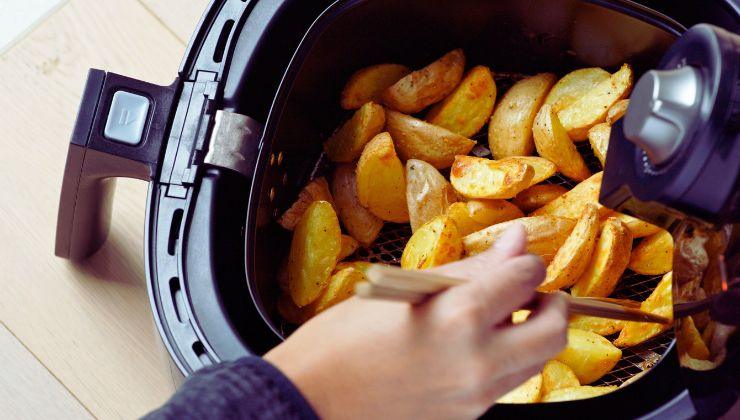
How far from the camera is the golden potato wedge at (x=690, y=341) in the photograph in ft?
1.66

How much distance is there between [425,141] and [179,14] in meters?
0.47

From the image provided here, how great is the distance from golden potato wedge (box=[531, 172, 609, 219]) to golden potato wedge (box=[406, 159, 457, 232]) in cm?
10

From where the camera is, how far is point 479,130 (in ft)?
2.63

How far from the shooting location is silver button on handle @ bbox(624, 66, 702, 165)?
0.45 m

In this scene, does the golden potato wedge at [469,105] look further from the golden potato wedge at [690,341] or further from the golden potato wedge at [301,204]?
the golden potato wedge at [690,341]

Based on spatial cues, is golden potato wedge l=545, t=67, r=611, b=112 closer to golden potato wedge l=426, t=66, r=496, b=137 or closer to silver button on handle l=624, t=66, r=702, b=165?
golden potato wedge l=426, t=66, r=496, b=137

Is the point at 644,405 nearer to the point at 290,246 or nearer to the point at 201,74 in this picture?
the point at 290,246

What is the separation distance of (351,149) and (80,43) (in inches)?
19.1

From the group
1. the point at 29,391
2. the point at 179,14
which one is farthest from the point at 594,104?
the point at 29,391

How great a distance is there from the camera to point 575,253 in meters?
0.66

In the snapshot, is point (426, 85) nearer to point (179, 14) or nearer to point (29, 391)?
point (179, 14)

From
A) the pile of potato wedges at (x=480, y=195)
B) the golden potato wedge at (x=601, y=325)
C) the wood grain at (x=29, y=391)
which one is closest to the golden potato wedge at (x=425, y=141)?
the pile of potato wedges at (x=480, y=195)

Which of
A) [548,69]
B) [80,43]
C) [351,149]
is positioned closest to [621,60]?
[548,69]

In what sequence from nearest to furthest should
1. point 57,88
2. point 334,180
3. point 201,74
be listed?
point 201,74, point 334,180, point 57,88
